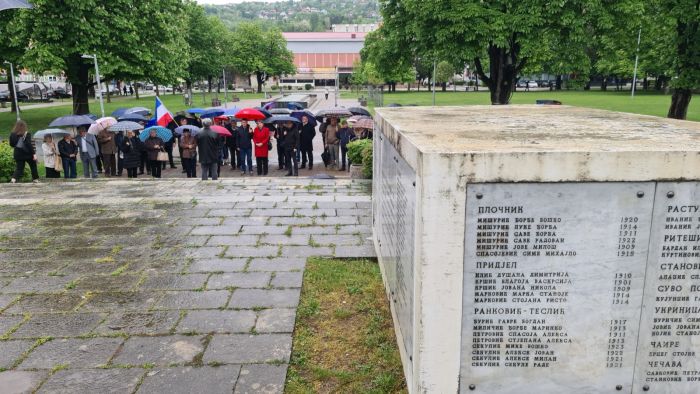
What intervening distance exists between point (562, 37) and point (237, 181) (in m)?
14.3

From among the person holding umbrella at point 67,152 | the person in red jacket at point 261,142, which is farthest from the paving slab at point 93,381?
the person in red jacket at point 261,142

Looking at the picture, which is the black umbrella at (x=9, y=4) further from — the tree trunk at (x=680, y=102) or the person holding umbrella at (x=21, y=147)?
the tree trunk at (x=680, y=102)

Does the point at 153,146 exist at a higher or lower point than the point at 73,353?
higher

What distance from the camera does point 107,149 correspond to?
48.3 feet

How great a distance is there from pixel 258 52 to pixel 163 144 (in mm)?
63009

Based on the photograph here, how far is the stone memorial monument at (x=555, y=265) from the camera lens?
10.0 ft

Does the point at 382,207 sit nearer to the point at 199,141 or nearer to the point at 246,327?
the point at 246,327

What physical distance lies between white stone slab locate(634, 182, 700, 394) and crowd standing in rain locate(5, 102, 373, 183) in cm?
1117

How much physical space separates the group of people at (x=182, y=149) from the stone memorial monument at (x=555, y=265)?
35.4 feet

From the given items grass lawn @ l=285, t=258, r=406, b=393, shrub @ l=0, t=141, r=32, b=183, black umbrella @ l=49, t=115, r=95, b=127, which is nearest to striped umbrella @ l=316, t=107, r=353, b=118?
black umbrella @ l=49, t=115, r=95, b=127

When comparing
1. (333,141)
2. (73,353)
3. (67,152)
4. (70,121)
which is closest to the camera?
(73,353)

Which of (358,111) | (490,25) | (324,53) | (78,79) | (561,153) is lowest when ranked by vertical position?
(358,111)

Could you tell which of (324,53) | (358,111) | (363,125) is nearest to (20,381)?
(363,125)

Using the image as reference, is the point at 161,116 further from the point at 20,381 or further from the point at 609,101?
the point at 609,101
